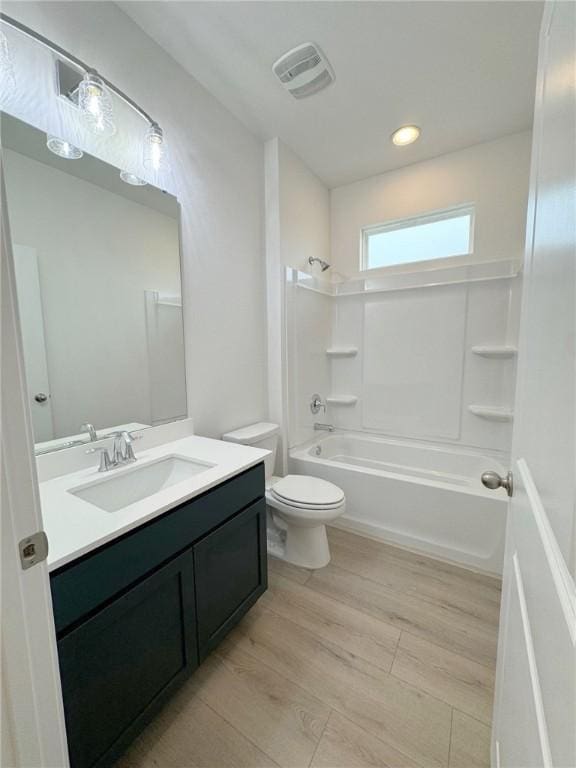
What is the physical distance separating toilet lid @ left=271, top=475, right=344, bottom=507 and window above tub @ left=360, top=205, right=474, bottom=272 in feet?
6.64

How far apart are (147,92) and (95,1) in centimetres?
29

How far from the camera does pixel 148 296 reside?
1.51 m

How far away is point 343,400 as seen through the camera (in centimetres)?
294

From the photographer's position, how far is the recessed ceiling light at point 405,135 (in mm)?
2113

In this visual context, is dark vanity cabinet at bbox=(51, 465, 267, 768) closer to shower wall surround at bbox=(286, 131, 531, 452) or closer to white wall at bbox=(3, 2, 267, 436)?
white wall at bbox=(3, 2, 267, 436)

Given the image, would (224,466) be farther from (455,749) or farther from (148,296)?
(455,749)

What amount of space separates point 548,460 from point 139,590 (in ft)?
3.54

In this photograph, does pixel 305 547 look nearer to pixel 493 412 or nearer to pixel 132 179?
pixel 493 412

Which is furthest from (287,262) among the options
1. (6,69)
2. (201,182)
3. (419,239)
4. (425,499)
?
(425,499)

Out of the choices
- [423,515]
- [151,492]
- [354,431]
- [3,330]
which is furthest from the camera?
[354,431]

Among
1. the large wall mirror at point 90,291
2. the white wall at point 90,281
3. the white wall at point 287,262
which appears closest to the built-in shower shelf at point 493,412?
the white wall at point 287,262

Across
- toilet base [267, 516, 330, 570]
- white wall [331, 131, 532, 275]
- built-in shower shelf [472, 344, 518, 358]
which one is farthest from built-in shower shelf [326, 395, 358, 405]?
white wall [331, 131, 532, 275]

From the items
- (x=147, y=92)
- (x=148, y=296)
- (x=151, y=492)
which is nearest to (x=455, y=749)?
(x=151, y=492)

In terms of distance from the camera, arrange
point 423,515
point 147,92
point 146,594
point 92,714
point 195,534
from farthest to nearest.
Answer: point 423,515 < point 147,92 < point 195,534 < point 146,594 < point 92,714
